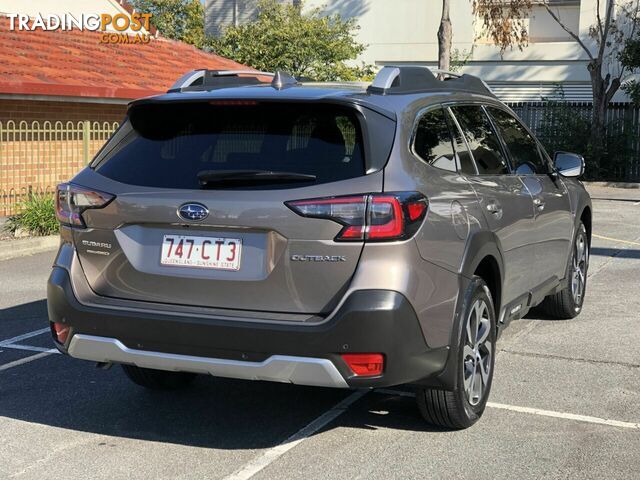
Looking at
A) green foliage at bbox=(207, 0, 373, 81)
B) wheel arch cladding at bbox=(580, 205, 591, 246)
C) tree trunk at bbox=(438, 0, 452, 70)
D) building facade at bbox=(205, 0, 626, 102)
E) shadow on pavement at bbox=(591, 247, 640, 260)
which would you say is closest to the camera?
wheel arch cladding at bbox=(580, 205, 591, 246)

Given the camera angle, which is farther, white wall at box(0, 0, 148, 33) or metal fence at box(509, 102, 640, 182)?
metal fence at box(509, 102, 640, 182)

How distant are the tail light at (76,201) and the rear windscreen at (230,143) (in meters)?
0.13

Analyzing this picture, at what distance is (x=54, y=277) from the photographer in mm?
4703

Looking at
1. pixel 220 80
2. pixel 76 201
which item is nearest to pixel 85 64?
pixel 220 80

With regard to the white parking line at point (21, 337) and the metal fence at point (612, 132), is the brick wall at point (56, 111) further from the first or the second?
the metal fence at point (612, 132)

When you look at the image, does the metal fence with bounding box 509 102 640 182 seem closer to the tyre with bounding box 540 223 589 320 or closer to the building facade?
the building facade

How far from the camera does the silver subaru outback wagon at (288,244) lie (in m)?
4.12

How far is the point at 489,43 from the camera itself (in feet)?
121

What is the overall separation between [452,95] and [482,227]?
2.86ft

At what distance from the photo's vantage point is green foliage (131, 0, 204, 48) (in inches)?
1962

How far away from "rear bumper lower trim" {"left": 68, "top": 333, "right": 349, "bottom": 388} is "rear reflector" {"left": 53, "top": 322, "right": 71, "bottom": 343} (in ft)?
0.23

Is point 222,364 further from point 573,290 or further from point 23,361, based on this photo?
point 573,290

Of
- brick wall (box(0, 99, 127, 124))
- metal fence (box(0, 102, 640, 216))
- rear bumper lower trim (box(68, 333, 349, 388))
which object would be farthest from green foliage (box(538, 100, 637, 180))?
rear bumper lower trim (box(68, 333, 349, 388))

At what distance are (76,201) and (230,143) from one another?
0.85 metres
